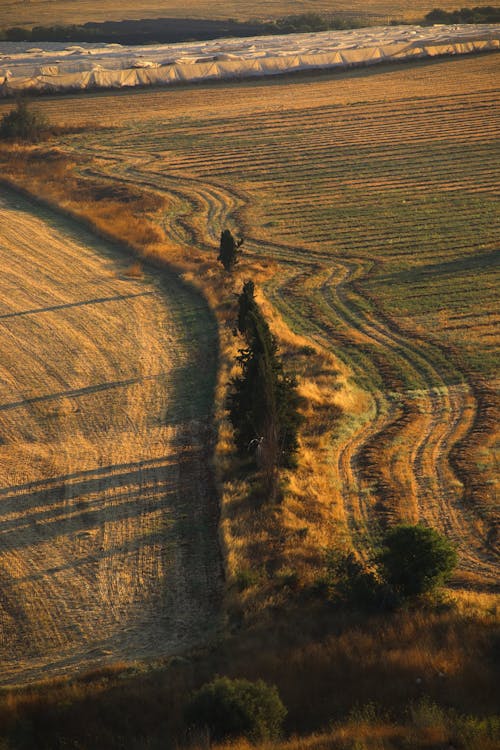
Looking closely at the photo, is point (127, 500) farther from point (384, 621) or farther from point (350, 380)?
point (350, 380)

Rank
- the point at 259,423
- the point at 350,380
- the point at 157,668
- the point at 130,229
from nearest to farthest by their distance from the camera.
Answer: the point at 157,668
the point at 259,423
the point at 350,380
the point at 130,229

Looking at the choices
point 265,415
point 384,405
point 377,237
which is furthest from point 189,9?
point 265,415

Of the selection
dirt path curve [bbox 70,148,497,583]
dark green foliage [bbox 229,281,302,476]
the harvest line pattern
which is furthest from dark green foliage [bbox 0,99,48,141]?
dark green foliage [bbox 229,281,302,476]

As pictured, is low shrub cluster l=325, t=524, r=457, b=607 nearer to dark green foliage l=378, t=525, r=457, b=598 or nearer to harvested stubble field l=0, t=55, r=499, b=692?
dark green foliage l=378, t=525, r=457, b=598

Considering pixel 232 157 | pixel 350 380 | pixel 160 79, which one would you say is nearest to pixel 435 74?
pixel 160 79

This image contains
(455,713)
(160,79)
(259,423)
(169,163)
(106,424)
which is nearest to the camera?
(455,713)

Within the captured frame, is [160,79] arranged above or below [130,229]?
above

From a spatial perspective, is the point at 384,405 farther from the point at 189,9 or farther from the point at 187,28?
the point at 189,9
